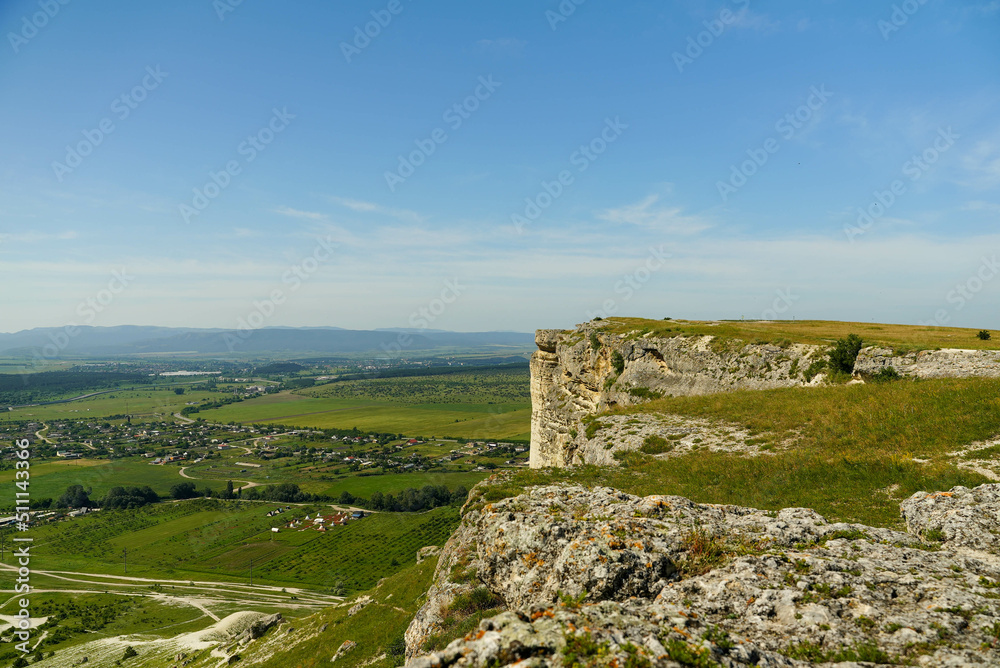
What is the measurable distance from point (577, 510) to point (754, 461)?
8.97m

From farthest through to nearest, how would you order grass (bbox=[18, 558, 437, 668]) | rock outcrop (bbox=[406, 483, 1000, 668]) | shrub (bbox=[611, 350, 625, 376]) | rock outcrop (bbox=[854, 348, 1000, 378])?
shrub (bbox=[611, 350, 625, 376]), grass (bbox=[18, 558, 437, 668]), rock outcrop (bbox=[854, 348, 1000, 378]), rock outcrop (bbox=[406, 483, 1000, 668])

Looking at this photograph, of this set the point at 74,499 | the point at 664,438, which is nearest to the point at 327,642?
the point at 664,438

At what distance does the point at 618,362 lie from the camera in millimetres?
40938

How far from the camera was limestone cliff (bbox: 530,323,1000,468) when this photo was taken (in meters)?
24.9

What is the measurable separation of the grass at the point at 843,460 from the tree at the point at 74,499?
→ 533ft

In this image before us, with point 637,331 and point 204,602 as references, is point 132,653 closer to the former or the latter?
point 204,602

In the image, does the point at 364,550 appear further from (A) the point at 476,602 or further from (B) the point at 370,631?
(A) the point at 476,602

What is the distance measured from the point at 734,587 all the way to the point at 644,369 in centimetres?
3072

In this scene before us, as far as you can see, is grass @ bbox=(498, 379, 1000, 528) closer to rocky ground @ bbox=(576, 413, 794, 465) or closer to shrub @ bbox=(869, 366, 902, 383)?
rocky ground @ bbox=(576, 413, 794, 465)

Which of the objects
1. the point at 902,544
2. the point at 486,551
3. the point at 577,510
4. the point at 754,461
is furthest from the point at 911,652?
the point at 754,461

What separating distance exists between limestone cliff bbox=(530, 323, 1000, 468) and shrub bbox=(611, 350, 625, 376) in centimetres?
9

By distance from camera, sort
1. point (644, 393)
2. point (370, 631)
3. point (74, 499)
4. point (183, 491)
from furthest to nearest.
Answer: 1. point (183, 491)
2. point (74, 499)
3. point (644, 393)
4. point (370, 631)

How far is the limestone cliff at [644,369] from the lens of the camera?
979 inches

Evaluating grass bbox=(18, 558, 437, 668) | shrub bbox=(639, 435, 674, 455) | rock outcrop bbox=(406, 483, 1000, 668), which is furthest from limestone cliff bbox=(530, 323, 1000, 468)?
grass bbox=(18, 558, 437, 668)
